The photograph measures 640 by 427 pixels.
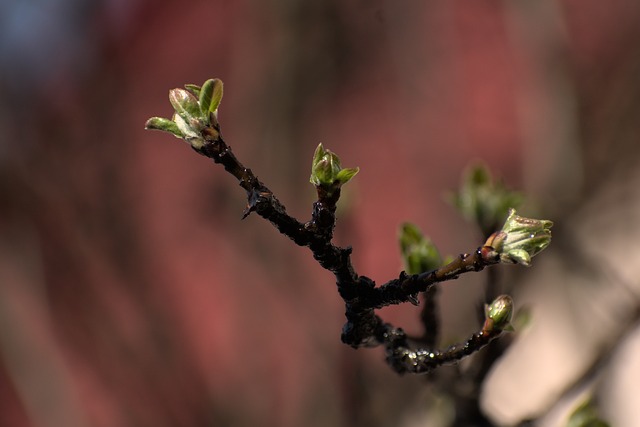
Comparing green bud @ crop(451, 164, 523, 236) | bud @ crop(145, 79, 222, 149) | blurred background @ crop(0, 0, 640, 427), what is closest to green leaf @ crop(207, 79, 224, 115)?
bud @ crop(145, 79, 222, 149)

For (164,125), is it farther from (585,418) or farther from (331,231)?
(585,418)

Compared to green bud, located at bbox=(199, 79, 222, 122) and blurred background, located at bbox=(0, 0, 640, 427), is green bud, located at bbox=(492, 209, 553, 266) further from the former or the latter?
blurred background, located at bbox=(0, 0, 640, 427)

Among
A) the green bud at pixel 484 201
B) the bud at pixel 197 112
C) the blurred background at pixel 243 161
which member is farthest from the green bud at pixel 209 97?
the blurred background at pixel 243 161

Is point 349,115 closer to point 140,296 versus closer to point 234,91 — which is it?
point 234,91

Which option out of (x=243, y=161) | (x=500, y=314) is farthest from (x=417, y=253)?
(x=243, y=161)

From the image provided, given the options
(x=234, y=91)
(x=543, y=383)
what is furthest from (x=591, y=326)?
(x=234, y=91)

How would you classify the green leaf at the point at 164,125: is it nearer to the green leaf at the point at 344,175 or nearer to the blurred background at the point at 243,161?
the green leaf at the point at 344,175
